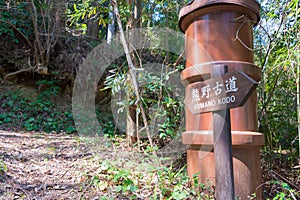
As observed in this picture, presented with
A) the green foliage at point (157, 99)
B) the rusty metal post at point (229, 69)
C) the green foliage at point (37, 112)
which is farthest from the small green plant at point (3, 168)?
the green foliage at point (37, 112)

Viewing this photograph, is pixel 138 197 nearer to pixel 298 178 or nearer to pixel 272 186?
pixel 272 186

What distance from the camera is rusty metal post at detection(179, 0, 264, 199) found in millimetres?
2184

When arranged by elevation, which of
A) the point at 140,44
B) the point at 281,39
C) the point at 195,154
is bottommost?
the point at 195,154

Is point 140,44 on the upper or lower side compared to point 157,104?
upper

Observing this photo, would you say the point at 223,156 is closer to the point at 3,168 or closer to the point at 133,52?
the point at 3,168

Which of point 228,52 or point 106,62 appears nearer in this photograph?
point 228,52

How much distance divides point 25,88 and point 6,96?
0.50 m

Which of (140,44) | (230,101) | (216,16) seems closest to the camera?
(230,101)

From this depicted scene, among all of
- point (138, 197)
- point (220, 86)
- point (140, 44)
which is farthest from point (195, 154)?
point (140, 44)

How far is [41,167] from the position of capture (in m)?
2.90

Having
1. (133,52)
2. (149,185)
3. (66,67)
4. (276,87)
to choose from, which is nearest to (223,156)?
(149,185)

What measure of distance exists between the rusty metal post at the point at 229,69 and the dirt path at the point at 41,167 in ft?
3.74

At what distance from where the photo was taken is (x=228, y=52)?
231 centimetres

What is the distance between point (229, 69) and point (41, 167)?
2.24 metres
